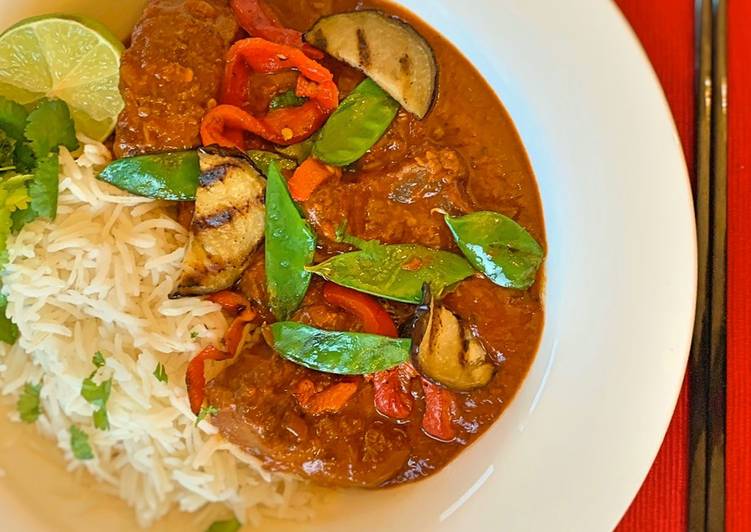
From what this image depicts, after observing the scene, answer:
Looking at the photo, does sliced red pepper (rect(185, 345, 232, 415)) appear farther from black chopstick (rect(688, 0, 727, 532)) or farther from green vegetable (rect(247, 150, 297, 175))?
black chopstick (rect(688, 0, 727, 532))

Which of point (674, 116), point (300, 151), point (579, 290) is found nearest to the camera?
point (579, 290)

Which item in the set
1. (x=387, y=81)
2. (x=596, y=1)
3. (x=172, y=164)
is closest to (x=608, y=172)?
(x=596, y=1)

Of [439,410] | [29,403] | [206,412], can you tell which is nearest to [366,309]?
[439,410]

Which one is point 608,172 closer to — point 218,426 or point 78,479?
point 218,426

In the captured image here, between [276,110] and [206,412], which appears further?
[276,110]

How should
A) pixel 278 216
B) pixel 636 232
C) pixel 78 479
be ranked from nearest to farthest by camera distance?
pixel 636 232, pixel 278 216, pixel 78 479

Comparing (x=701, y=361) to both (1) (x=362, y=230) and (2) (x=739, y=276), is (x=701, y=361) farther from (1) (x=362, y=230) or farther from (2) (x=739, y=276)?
(1) (x=362, y=230)

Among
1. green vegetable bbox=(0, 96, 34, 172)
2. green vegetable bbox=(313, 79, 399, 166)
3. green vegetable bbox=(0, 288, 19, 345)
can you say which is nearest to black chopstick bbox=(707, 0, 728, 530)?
green vegetable bbox=(313, 79, 399, 166)
